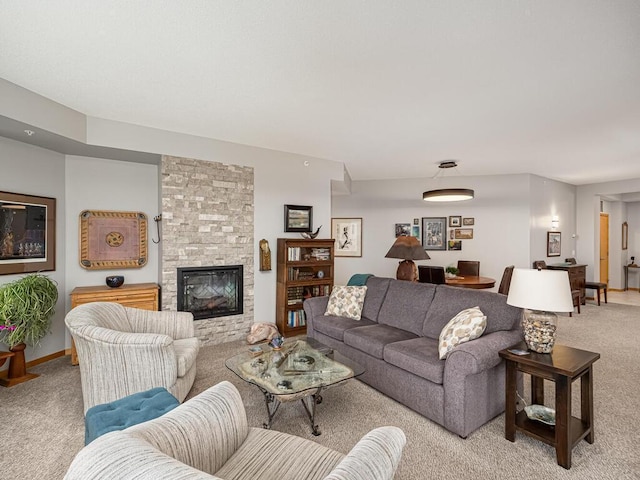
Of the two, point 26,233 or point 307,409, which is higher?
point 26,233

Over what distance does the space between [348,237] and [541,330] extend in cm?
539

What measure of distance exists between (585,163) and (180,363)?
6.78 m

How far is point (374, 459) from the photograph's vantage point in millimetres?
1021

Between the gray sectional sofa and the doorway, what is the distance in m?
7.82

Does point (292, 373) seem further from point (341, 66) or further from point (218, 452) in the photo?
point (341, 66)

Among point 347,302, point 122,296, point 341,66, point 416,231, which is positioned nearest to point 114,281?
point 122,296

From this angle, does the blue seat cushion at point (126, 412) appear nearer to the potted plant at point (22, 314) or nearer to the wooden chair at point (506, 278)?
the potted plant at point (22, 314)

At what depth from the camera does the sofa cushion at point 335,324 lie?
143 inches

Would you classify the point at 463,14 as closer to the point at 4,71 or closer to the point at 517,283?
the point at 517,283

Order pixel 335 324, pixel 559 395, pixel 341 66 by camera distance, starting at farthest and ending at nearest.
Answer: pixel 335 324 → pixel 341 66 → pixel 559 395

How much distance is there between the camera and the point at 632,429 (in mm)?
2496

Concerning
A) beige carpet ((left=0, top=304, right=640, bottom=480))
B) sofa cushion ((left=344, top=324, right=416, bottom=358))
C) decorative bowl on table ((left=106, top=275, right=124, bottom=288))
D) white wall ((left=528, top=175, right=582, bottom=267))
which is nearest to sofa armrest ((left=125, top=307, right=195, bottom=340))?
beige carpet ((left=0, top=304, right=640, bottom=480))

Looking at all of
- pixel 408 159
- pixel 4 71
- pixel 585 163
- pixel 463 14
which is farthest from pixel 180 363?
pixel 585 163

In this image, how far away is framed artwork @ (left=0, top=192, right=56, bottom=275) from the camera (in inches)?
139
